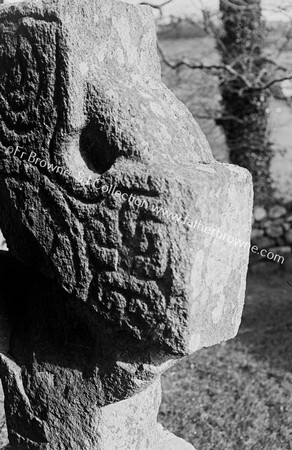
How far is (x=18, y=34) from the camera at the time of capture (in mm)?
1222

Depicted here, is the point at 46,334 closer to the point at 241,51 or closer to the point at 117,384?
the point at 117,384

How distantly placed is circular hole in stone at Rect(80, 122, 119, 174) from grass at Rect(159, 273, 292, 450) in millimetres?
1738

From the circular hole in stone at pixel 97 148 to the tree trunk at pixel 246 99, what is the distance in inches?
184

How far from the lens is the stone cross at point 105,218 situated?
1085 mm

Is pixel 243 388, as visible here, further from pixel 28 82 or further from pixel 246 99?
pixel 246 99

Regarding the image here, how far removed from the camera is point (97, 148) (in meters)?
1.21

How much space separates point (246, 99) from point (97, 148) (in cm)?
503

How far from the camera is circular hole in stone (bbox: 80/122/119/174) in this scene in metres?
1.17

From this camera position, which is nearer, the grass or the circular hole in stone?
the circular hole in stone

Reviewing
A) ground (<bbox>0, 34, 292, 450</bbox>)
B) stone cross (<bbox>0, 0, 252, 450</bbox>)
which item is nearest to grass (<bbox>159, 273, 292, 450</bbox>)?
ground (<bbox>0, 34, 292, 450</bbox>)

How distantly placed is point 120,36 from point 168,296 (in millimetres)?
588

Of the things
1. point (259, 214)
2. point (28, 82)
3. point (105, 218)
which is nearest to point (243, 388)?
point (105, 218)

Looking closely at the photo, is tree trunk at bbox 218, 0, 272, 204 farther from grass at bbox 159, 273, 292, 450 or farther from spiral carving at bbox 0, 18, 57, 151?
spiral carving at bbox 0, 18, 57, 151

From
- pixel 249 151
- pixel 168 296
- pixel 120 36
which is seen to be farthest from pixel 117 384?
pixel 249 151
